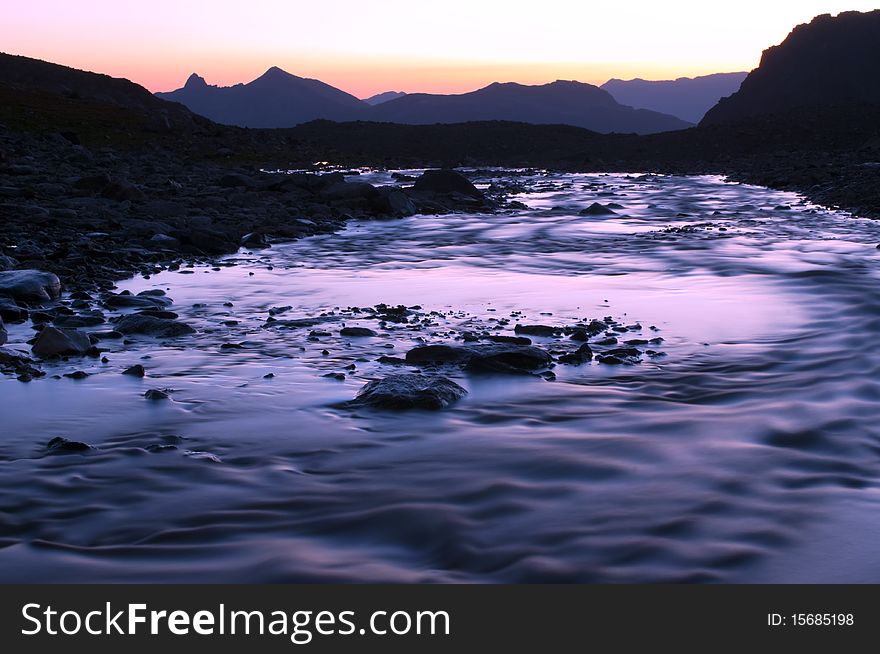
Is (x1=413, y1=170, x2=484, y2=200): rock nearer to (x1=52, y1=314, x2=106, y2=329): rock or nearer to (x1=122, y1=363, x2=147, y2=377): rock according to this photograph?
(x1=52, y1=314, x2=106, y2=329): rock

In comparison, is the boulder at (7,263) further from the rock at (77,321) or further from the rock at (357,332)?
the rock at (357,332)

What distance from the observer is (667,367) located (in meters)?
6.58

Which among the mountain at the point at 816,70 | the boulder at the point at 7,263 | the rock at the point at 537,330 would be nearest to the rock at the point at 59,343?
the boulder at the point at 7,263

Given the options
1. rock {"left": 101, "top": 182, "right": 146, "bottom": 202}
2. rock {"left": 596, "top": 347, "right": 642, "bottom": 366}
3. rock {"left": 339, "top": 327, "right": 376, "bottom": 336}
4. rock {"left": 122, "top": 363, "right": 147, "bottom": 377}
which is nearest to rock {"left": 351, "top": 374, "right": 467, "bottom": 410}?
rock {"left": 596, "top": 347, "right": 642, "bottom": 366}

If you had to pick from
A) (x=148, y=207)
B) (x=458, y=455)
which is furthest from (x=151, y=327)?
(x=148, y=207)

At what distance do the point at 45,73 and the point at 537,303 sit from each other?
64329 millimetres

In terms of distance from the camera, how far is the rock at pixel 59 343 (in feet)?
21.4

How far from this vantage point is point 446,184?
23.6 m

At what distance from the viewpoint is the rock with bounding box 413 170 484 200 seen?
917 inches

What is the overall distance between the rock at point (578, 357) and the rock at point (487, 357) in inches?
4.6

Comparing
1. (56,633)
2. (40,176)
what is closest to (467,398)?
(56,633)

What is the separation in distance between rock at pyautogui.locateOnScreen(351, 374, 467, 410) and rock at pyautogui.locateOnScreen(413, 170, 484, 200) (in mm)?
17458

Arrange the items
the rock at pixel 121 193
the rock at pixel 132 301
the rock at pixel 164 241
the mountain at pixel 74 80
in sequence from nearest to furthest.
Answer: the rock at pixel 132 301 < the rock at pixel 164 241 < the rock at pixel 121 193 < the mountain at pixel 74 80

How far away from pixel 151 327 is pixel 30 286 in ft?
4.83
